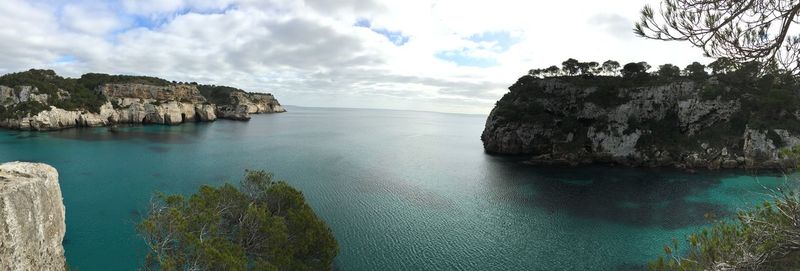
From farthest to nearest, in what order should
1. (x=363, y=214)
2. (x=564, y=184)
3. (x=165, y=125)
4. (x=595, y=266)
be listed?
(x=165, y=125) < (x=564, y=184) < (x=363, y=214) < (x=595, y=266)

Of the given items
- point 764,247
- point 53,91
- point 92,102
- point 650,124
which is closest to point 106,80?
point 92,102

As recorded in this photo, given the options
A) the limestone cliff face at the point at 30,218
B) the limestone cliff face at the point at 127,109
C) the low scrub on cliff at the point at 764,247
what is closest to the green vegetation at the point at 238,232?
the limestone cliff face at the point at 30,218

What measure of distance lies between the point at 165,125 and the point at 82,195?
81.5 meters

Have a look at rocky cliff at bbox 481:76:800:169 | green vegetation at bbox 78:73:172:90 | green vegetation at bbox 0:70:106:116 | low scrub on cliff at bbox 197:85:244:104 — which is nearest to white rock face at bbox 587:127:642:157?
rocky cliff at bbox 481:76:800:169

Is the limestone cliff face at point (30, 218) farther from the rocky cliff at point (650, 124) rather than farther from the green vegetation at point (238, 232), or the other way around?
the rocky cliff at point (650, 124)

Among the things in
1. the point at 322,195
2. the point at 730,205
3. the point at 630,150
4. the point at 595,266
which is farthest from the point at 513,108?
the point at 595,266

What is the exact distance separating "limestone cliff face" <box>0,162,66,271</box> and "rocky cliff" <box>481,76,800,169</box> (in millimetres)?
58194

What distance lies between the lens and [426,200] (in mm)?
37094

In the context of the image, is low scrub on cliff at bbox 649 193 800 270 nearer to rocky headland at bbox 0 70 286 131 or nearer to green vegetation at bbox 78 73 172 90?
rocky headland at bbox 0 70 286 131

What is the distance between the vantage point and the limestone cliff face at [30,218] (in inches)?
385

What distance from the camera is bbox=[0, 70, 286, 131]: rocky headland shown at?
77.8m

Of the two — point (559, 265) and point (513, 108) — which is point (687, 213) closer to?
point (559, 265)

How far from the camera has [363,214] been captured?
3117 cm

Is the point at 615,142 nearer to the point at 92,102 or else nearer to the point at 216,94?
the point at 92,102
